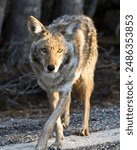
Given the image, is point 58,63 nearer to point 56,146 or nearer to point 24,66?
point 56,146

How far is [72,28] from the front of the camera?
916 cm

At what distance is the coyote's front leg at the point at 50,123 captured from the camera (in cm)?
856

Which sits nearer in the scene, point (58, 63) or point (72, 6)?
point (58, 63)

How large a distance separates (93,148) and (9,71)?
6547 mm

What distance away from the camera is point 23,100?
1438cm

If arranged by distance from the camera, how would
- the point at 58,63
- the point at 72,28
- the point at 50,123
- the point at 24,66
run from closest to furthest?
the point at 58,63, the point at 50,123, the point at 72,28, the point at 24,66

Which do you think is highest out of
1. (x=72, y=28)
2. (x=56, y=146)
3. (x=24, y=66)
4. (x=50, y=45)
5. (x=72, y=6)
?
(x=72, y=6)

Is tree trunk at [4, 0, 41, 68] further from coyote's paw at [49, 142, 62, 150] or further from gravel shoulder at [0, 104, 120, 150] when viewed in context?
coyote's paw at [49, 142, 62, 150]

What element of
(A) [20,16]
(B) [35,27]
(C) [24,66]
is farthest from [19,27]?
(B) [35,27]

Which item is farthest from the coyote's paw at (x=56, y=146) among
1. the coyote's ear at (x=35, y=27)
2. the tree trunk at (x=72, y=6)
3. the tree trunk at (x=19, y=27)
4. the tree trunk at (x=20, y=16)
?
the tree trunk at (x=72, y=6)

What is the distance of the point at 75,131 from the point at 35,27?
1698mm

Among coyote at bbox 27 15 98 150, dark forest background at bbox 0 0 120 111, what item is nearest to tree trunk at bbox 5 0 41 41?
dark forest background at bbox 0 0 120 111

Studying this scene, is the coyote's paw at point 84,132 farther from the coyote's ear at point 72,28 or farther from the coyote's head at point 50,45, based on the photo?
the coyote's ear at point 72,28

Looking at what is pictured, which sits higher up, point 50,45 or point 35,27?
point 35,27
